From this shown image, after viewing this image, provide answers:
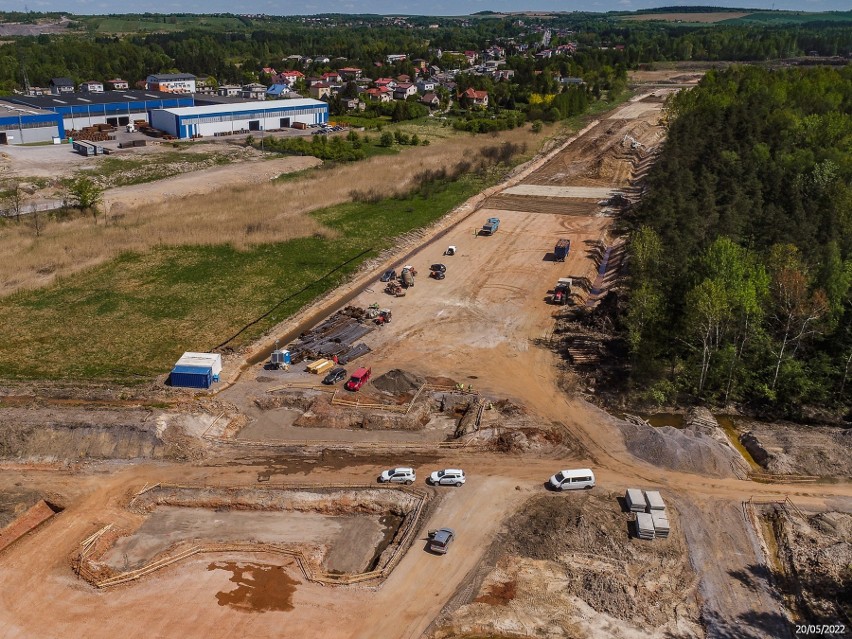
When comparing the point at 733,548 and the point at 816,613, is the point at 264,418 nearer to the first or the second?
the point at 733,548

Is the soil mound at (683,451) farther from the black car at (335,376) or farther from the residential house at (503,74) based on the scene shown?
the residential house at (503,74)

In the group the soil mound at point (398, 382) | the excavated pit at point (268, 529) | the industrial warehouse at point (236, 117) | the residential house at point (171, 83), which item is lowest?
→ the excavated pit at point (268, 529)

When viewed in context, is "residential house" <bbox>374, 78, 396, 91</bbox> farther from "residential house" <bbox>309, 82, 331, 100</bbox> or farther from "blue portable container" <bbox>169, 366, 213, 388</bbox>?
"blue portable container" <bbox>169, 366, 213, 388</bbox>

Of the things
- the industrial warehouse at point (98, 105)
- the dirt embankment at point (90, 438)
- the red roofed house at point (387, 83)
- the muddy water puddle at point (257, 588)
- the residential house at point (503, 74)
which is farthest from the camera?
the residential house at point (503, 74)

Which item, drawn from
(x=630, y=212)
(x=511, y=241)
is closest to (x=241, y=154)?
Result: (x=511, y=241)

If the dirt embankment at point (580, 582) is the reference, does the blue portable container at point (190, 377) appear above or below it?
above

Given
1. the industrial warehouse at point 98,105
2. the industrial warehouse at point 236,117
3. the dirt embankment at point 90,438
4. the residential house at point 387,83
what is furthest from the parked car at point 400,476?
the residential house at point 387,83
